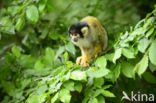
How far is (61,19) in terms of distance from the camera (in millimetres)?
4742

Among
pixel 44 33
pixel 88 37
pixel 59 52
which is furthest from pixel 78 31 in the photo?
pixel 44 33

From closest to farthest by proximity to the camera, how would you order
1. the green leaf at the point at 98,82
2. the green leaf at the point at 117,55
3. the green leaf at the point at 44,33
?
the green leaf at the point at 117,55
the green leaf at the point at 98,82
the green leaf at the point at 44,33

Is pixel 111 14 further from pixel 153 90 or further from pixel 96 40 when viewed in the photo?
pixel 153 90

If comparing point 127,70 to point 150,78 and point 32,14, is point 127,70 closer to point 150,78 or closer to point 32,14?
point 150,78

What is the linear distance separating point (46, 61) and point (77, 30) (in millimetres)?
862

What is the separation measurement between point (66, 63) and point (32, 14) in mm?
1194

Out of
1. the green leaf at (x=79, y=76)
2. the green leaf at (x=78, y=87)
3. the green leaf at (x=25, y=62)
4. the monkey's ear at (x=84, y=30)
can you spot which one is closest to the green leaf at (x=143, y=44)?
the green leaf at (x=79, y=76)

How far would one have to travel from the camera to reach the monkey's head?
3857 mm

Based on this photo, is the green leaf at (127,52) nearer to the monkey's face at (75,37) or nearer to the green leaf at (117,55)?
the green leaf at (117,55)

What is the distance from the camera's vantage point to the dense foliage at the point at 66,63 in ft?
8.16

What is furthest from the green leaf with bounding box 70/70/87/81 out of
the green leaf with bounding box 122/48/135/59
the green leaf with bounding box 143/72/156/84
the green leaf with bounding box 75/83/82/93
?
the green leaf with bounding box 143/72/156/84

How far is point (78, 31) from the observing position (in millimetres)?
3895

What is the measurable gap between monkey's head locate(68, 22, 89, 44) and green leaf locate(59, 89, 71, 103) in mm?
1581

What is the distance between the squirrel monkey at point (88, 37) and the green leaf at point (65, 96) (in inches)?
56.1
